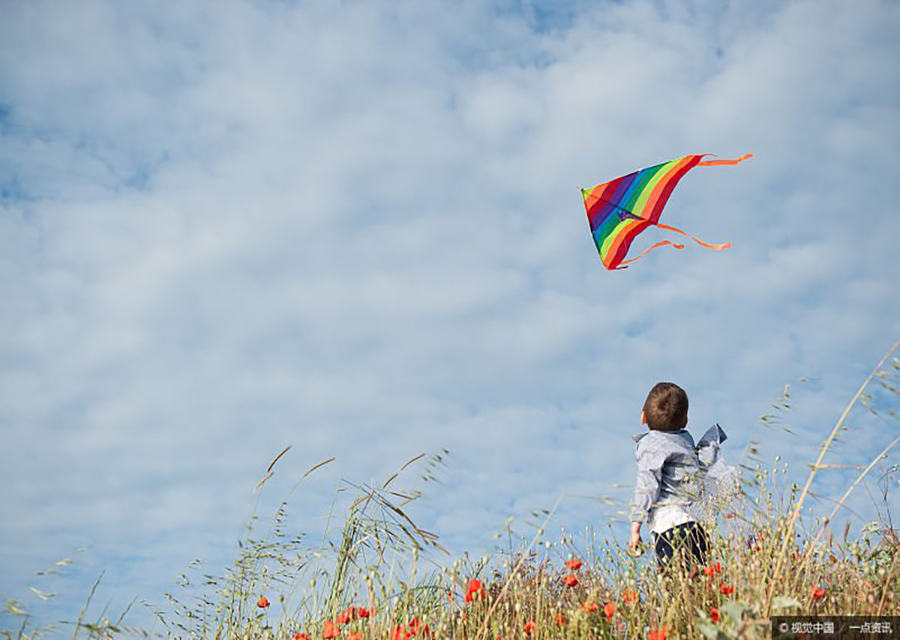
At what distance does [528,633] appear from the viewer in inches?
149

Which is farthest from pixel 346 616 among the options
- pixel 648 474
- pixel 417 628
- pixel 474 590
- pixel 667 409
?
pixel 667 409

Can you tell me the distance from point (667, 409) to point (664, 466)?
448 millimetres

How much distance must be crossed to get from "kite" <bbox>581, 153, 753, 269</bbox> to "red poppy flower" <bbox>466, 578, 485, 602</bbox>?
4.33 m

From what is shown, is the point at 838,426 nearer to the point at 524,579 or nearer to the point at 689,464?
the point at 524,579

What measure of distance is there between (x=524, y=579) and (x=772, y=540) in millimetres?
1565

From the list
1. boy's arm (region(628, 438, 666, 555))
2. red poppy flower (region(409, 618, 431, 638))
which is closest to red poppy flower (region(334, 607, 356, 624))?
red poppy flower (region(409, 618, 431, 638))

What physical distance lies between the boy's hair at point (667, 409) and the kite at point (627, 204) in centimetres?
178

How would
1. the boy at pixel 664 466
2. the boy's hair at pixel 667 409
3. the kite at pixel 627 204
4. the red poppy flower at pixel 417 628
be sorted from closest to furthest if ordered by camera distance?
the red poppy flower at pixel 417 628
the boy at pixel 664 466
the boy's hair at pixel 667 409
the kite at pixel 627 204

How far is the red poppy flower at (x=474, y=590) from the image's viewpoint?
3.85 meters

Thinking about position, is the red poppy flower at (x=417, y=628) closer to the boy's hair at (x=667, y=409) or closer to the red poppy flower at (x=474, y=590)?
the red poppy flower at (x=474, y=590)

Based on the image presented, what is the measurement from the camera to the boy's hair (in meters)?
6.34

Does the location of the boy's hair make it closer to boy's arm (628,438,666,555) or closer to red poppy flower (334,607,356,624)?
boy's arm (628,438,666,555)

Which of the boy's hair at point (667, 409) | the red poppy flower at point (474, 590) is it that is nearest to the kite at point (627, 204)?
the boy's hair at point (667, 409)

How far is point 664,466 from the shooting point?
619cm
